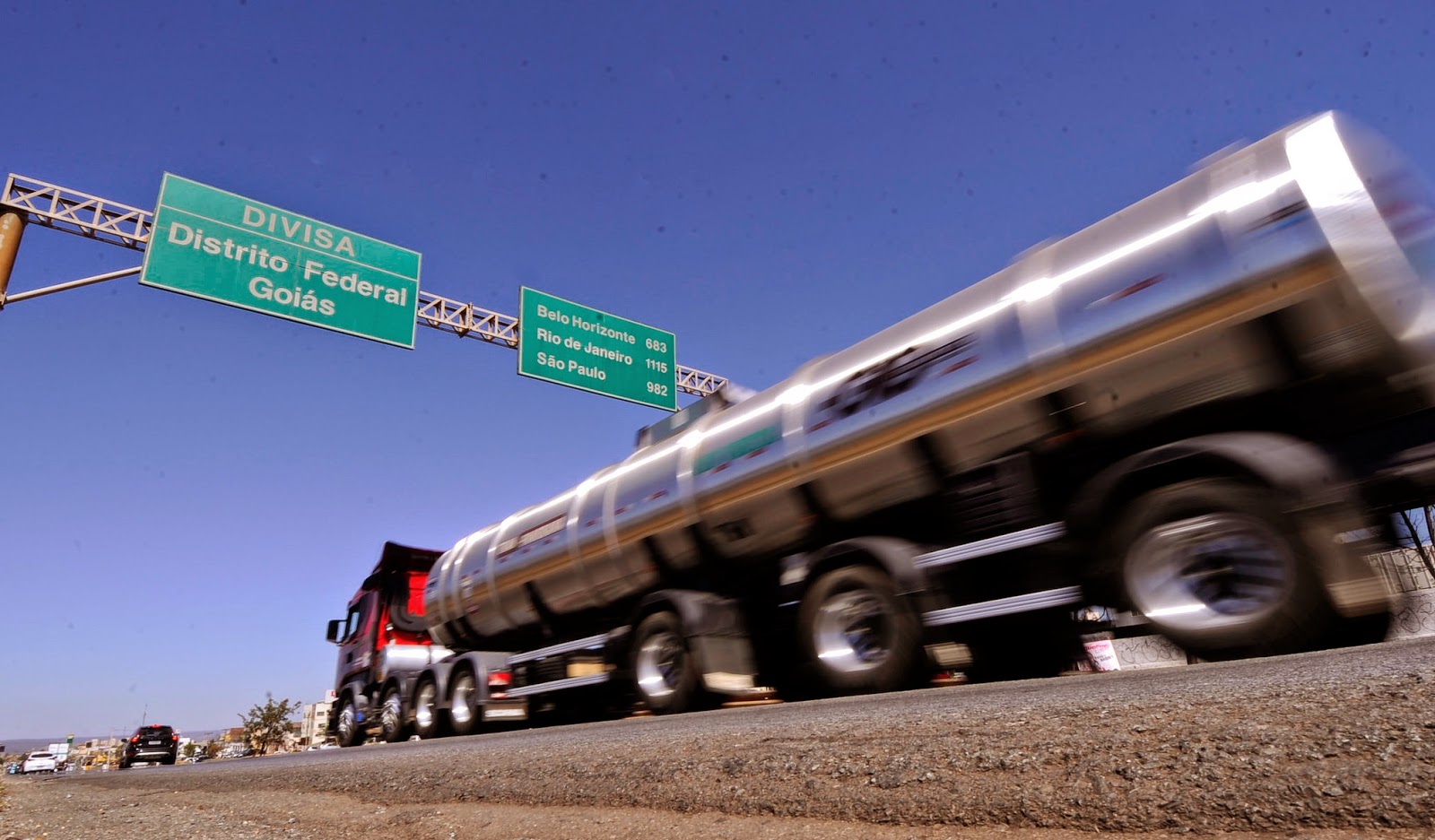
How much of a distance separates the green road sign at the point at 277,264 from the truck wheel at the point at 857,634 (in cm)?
785

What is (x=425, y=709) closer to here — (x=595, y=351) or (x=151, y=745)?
(x=595, y=351)

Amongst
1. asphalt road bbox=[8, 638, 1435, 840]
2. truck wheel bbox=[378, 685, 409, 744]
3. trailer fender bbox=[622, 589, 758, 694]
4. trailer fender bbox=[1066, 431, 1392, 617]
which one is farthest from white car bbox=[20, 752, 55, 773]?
trailer fender bbox=[1066, 431, 1392, 617]

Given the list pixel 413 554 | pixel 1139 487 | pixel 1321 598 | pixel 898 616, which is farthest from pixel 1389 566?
pixel 413 554

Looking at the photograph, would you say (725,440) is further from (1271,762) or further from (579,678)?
(1271,762)

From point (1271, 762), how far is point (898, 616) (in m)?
3.80

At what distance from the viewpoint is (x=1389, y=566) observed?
4.05 m

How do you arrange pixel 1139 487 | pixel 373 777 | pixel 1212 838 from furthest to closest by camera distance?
pixel 373 777, pixel 1139 487, pixel 1212 838

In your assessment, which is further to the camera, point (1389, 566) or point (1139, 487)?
point (1139, 487)

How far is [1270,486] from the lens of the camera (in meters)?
4.05

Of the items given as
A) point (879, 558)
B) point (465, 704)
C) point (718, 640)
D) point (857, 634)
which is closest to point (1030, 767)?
point (879, 558)

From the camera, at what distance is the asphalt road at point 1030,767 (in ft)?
5.84

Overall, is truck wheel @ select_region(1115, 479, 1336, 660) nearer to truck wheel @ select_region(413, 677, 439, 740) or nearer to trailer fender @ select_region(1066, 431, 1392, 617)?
trailer fender @ select_region(1066, 431, 1392, 617)

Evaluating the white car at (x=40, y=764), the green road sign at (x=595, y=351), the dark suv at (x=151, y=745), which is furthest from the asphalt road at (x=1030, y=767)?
the white car at (x=40, y=764)

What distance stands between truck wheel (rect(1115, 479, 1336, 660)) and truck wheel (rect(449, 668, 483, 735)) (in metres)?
8.10
